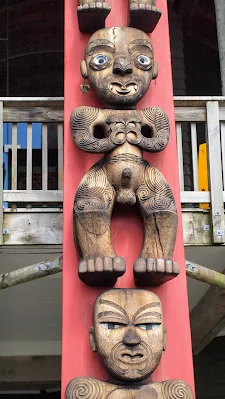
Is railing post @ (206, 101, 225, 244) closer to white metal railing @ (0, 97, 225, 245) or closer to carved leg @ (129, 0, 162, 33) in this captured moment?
white metal railing @ (0, 97, 225, 245)

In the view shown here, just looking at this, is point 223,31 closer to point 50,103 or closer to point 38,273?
point 50,103

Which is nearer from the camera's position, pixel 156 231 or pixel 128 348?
pixel 128 348

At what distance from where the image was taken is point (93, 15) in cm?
462

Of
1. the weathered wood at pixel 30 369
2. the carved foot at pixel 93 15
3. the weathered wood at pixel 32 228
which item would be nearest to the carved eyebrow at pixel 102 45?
the carved foot at pixel 93 15

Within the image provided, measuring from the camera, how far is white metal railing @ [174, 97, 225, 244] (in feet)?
18.0

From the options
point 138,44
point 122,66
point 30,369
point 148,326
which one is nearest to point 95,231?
point 148,326

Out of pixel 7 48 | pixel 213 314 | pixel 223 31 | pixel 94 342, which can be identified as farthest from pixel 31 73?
pixel 94 342

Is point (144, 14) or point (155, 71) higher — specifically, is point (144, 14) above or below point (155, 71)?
above

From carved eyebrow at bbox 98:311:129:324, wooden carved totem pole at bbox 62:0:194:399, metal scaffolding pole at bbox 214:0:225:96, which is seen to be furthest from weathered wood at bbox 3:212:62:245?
metal scaffolding pole at bbox 214:0:225:96

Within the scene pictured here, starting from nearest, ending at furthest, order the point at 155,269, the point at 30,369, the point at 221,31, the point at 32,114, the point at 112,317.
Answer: the point at 112,317 → the point at 155,269 → the point at 32,114 → the point at 221,31 → the point at 30,369

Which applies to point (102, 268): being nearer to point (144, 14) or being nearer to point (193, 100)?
point (144, 14)

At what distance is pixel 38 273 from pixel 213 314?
242 cm

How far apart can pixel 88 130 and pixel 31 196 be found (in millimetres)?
1356

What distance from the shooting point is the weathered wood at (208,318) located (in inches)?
262
